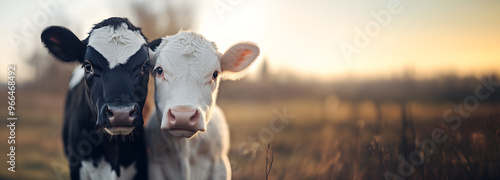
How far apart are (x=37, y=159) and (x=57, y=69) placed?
3611 mm

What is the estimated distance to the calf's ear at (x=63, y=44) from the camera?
10.5 feet

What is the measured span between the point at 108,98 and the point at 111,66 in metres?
0.32

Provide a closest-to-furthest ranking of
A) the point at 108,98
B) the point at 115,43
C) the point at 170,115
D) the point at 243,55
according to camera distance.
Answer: the point at 170,115 < the point at 108,98 < the point at 115,43 < the point at 243,55

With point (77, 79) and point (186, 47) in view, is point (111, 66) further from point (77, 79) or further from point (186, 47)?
point (77, 79)

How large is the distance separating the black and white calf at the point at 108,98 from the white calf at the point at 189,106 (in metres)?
0.18

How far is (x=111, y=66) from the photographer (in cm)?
298

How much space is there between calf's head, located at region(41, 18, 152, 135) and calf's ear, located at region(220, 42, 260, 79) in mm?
762

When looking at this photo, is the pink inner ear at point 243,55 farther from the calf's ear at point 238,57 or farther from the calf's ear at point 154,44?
the calf's ear at point 154,44

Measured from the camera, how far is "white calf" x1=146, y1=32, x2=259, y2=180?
275 cm

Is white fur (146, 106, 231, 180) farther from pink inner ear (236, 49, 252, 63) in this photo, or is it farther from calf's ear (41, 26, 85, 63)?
calf's ear (41, 26, 85, 63)

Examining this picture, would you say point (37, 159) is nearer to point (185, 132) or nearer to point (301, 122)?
point (301, 122)

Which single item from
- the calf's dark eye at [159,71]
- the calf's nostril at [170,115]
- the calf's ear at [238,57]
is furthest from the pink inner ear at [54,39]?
the calf's ear at [238,57]

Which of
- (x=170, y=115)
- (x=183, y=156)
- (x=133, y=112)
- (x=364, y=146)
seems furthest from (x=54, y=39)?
(x=364, y=146)

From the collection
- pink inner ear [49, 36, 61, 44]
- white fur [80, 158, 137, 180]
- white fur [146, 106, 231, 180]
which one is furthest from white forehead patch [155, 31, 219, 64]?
white fur [80, 158, 137, 180]
